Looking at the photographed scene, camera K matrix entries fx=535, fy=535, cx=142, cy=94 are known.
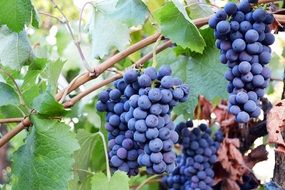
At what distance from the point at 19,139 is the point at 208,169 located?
601 millimetres

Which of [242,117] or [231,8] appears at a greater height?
[231,8]

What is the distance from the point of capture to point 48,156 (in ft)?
3.62

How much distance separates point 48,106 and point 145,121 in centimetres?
22

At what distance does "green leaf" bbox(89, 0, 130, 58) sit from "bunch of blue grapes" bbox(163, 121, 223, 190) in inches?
11.0

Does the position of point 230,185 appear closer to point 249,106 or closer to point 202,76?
point 202,76

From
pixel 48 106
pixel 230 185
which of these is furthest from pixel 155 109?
pixel 230 185

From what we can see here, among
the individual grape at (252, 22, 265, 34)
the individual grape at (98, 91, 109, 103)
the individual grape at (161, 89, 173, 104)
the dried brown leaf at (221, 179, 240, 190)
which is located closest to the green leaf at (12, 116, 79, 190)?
the individual grape at (98, 91, 109, 103)

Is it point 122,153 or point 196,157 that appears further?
point 196,157

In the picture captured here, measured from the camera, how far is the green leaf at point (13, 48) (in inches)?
50.3

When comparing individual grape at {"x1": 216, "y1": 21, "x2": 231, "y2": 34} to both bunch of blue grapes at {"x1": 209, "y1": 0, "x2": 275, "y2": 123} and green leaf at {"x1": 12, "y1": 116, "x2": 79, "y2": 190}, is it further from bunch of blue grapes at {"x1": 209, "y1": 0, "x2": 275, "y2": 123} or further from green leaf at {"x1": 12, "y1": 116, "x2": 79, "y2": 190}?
green leaf at {"x1": 12, "y1": 116, "x2": 79, "y2": 190}

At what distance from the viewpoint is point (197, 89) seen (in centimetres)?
132

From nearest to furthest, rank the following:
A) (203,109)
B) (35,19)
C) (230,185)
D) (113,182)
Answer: (113,182), (35,19), (230,185), (203,109)

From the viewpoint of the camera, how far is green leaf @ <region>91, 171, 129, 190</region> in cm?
108

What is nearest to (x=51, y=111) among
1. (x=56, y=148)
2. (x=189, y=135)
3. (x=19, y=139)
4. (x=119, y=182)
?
(x=56, y=148)
